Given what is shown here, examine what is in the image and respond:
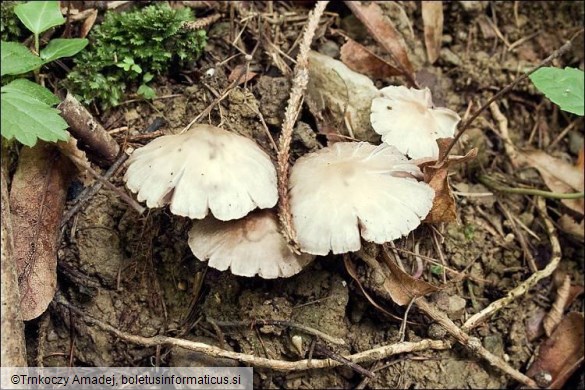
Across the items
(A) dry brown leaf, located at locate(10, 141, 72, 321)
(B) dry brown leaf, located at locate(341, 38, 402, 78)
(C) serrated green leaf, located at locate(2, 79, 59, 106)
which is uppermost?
(C) serrated green leaf, located at locate(2, 79, 59, 106)

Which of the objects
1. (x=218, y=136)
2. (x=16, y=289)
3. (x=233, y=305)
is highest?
(x=218, y=136)

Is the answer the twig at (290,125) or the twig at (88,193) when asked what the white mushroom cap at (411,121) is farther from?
the twig at (88,193)

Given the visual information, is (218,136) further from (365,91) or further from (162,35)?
(365,91)

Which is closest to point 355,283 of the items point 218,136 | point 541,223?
point 218,136

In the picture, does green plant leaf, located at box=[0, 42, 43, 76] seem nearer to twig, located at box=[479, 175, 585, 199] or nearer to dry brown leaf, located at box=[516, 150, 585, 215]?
twig, located at box=[479, 175, 585, 199]

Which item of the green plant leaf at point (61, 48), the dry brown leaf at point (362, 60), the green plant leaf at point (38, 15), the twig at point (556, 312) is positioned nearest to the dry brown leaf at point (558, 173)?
the twig at point (556, 312)

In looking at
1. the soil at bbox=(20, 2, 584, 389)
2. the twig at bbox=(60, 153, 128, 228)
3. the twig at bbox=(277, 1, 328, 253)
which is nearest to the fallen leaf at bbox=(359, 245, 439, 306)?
the soil at bbox=(20, 2, 584, 389)
